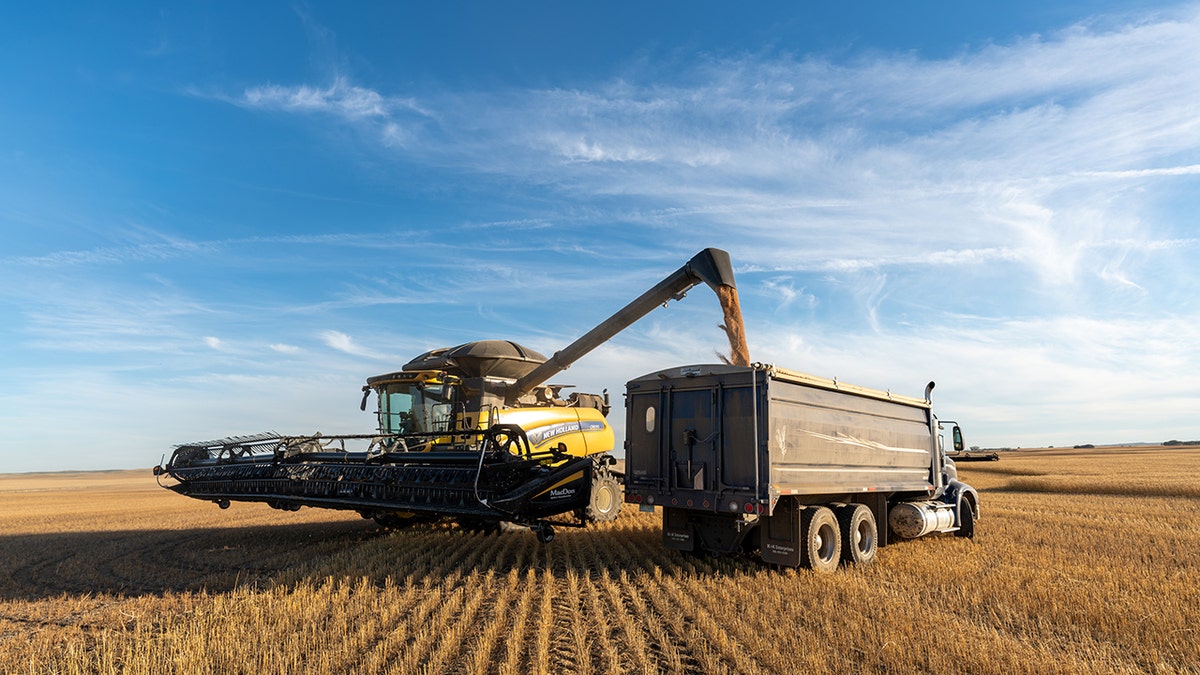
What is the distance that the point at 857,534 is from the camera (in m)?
10.0

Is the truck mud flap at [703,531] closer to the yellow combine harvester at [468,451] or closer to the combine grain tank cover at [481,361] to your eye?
the yellow combine harvester at [468,451]

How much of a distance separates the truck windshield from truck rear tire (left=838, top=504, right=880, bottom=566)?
7.07 meters

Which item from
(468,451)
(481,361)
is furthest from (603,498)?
(481,361)

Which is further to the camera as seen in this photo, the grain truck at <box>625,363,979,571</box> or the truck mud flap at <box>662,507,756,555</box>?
the truck mud flap at <box>662,507,756,555</box>

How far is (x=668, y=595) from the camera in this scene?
7.70 meters

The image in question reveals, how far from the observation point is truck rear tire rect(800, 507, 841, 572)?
9133mm

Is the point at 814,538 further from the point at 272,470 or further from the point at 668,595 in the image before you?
the point at 272,470

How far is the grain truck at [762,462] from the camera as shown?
882 centimetres

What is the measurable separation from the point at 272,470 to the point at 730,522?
7.33 meters

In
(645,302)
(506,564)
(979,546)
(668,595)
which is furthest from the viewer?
(645,302)

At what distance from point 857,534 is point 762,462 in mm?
2458

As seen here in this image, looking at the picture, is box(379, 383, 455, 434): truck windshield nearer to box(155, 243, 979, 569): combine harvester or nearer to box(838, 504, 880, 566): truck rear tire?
box(155, 243, 979, 569): combine harvester

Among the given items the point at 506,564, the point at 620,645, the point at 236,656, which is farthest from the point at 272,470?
the point at 620,645

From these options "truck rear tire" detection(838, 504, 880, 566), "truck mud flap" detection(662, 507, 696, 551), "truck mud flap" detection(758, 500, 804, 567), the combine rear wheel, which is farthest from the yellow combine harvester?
"truck rear tire" detection(838, 504, 880, 566)
